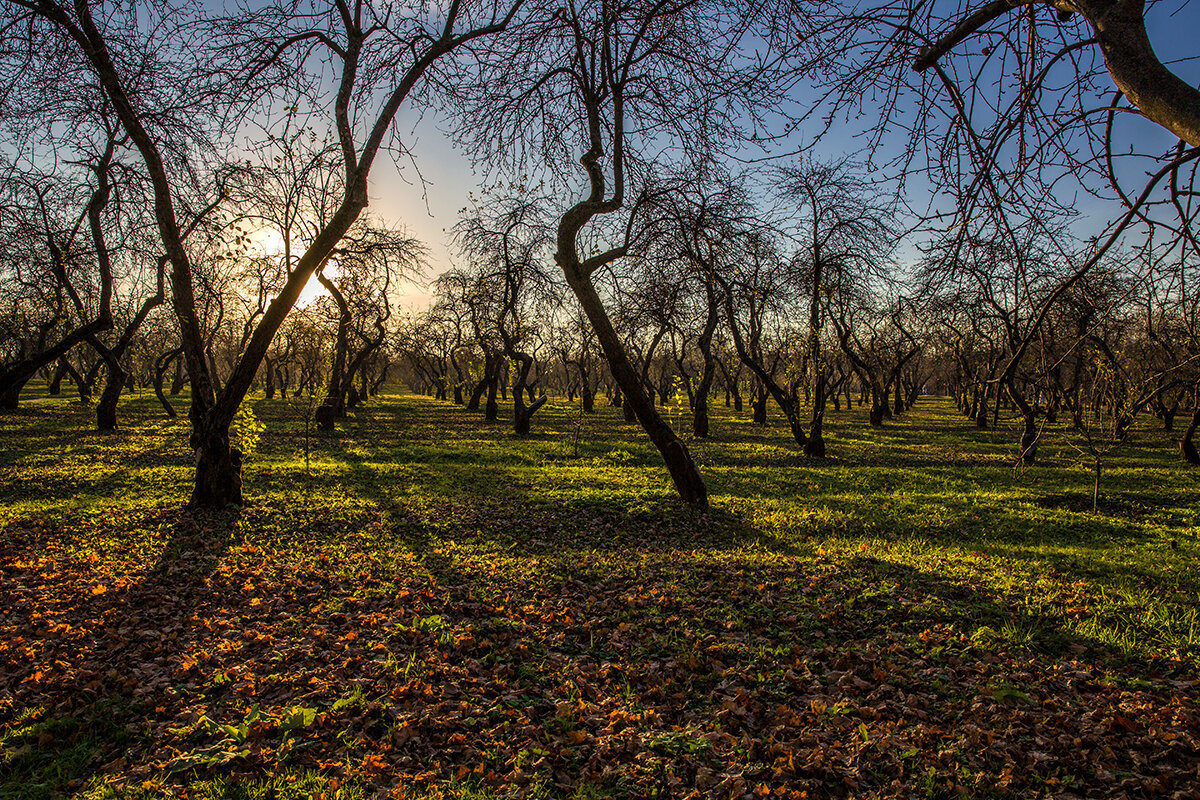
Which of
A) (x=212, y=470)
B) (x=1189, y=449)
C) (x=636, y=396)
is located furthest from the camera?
(x=1189, y=449)

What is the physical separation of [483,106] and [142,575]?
8301mm

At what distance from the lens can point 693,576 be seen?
21.9 ft

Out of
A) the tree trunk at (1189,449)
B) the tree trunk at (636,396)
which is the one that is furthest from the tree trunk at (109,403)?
the tree trunk at (1189,449)

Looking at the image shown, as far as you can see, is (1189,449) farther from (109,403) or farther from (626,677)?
(109,403)

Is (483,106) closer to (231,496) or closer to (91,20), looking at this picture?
(91,20)

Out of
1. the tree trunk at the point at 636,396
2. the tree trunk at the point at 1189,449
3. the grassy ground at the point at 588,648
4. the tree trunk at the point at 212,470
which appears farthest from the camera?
the tree trunk at the point at 1189,449

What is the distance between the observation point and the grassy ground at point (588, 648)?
11.2 feet

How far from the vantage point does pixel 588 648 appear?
5055 mm

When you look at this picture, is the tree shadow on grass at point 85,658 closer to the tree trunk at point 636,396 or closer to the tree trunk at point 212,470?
the tree trunk at point 212,470

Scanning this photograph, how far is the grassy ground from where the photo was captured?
11.2 ft

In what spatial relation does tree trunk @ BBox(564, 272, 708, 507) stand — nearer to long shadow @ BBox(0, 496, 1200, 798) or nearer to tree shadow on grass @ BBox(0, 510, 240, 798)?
long shadow @ BBox(0, 496, 1200, 798)

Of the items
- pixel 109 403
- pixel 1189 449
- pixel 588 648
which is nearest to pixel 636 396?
pixel 588 648

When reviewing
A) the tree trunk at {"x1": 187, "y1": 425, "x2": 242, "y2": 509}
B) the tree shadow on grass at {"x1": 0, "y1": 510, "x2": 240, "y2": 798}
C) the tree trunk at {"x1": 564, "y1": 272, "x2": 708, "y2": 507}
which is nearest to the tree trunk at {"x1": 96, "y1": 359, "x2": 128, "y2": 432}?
the tree trunk at {"x1": 187, "y1": 425, "x2": 242, "y2": 509}

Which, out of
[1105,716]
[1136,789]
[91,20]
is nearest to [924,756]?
[1136,789]
